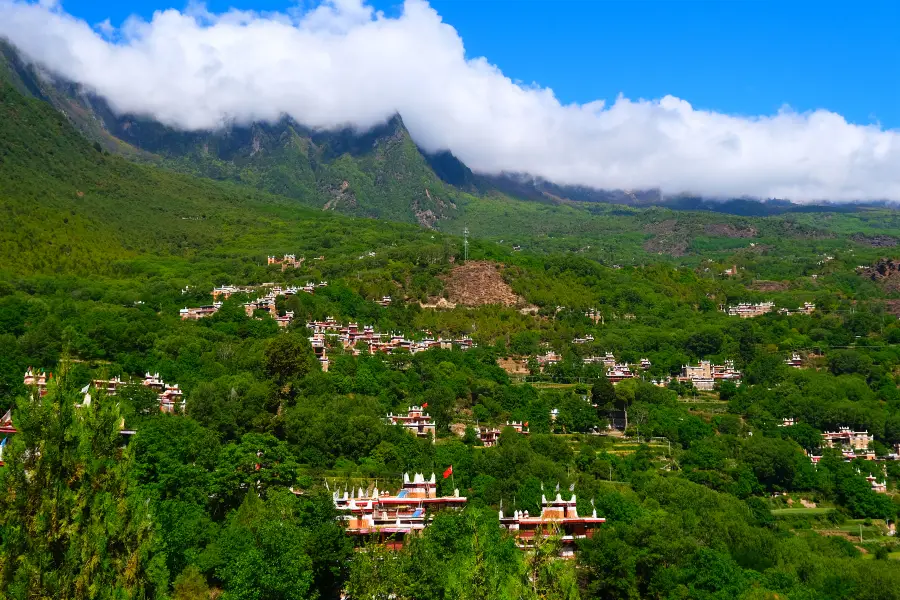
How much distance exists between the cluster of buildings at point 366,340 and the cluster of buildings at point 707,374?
1895cm

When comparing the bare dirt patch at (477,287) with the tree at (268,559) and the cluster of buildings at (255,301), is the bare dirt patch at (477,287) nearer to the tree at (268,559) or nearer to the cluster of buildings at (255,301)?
the cluster of buildings at (255,301)

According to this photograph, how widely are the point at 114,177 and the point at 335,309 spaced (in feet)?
201

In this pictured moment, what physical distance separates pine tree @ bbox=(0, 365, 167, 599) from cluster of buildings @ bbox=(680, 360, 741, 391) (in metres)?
68.1

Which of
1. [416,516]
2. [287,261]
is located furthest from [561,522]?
[287,261]

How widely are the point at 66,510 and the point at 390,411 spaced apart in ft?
139

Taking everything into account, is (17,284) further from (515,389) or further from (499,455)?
(499,455)

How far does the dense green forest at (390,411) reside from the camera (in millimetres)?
22969

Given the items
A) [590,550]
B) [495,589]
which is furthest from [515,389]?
[495,589]

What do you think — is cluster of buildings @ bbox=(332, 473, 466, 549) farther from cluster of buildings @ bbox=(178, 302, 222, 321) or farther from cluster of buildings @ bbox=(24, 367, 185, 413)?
cluster of buildings @ bbox=(178, 302, 222, 321)

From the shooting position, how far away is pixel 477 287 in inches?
4055

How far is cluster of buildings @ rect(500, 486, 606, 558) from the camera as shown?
122 ft

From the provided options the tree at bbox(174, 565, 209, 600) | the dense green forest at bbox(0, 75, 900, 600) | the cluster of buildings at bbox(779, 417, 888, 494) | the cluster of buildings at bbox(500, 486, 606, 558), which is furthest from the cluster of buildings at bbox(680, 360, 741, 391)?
the tree at bbox(174, 565, 209, 600)

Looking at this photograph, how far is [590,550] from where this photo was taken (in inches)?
1387

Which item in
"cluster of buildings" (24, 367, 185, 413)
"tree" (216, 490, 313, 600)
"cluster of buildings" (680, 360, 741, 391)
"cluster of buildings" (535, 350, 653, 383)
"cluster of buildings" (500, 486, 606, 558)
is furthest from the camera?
"cluster of buildings" (680, 360, 741, 391)
